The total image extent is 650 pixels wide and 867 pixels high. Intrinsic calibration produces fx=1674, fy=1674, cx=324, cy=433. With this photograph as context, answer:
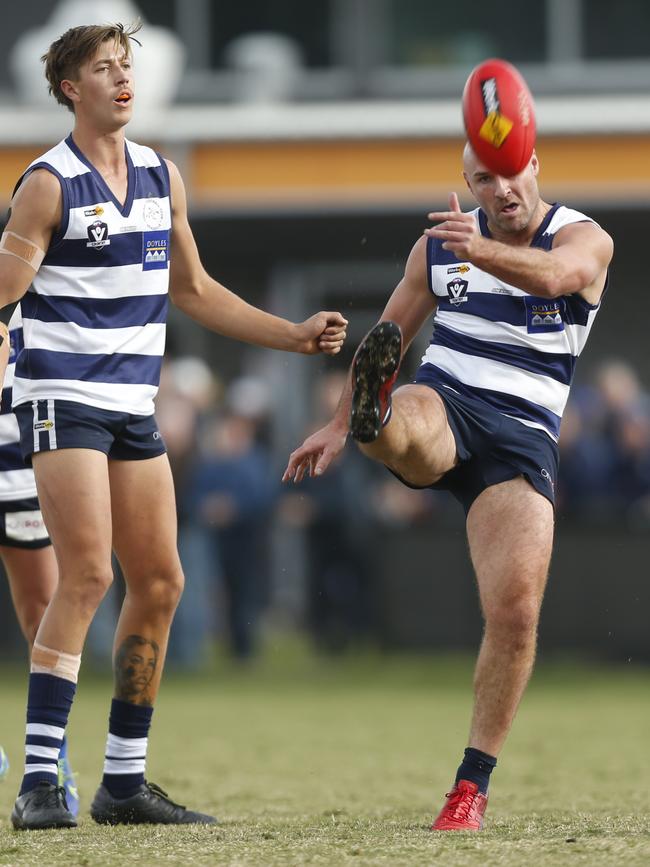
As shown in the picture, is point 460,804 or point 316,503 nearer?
point 460,804

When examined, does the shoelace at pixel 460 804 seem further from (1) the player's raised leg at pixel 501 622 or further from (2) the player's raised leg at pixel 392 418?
(2) the player's raised leg at pixel 392 418

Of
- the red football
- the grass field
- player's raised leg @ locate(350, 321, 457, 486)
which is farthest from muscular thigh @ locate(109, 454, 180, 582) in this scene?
the red football

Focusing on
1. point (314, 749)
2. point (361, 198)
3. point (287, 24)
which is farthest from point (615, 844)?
point (287, 24)

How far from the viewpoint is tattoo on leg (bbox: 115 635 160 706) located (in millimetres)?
5820

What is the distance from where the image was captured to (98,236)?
5488 mm

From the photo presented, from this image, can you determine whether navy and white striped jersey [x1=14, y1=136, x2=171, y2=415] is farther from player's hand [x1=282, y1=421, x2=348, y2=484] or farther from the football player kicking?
the football player kicking

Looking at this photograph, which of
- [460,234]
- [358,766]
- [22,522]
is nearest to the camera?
[460,234]

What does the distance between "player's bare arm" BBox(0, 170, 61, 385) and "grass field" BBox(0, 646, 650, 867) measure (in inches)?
69.1

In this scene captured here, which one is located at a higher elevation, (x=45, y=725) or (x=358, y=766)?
(x=45, y=725)

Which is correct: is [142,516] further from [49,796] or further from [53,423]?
[49,796]

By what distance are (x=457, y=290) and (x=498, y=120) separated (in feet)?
2.09

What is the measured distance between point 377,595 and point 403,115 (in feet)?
20.3

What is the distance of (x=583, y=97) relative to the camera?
1819 cm

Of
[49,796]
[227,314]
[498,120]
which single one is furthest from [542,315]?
[49,796]
